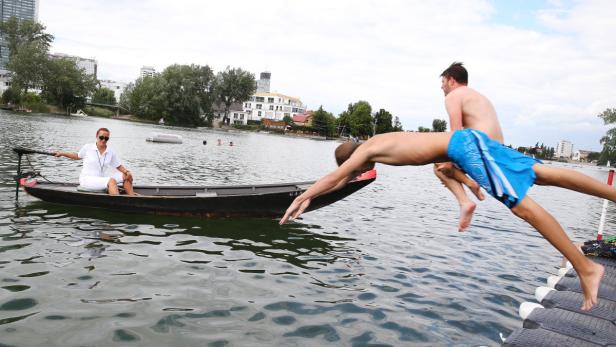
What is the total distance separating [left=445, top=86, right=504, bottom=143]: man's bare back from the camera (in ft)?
16.6

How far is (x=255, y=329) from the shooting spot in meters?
5.89

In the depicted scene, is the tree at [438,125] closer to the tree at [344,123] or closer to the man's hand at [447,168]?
the tree at [344,123]

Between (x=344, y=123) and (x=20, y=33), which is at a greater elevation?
(x=20, y=33)

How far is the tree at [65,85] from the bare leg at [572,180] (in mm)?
100060

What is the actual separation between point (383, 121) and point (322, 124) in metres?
21.9

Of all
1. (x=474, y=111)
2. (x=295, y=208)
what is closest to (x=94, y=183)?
(x=295, y=208)

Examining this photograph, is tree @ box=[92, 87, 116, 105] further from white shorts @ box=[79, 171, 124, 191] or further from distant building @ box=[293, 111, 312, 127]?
white shorts @ box=[79, 171, 124, 191]

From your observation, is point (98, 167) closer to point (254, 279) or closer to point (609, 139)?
point (254, 279)

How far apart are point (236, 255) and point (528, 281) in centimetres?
612

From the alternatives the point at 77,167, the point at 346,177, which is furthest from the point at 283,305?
the point at 77,167

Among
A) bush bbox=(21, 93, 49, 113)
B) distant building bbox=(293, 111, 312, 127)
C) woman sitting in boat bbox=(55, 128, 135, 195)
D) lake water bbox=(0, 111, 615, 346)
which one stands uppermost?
distant building bbox=(293, 111, 312, 127)

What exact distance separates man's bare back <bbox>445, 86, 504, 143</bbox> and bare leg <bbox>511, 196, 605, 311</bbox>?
4.39 ft

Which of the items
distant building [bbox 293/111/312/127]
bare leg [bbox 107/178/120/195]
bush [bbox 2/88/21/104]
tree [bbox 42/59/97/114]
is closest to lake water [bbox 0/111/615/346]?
bare leg [bbox 107/178/120/195]

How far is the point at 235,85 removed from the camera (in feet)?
390
